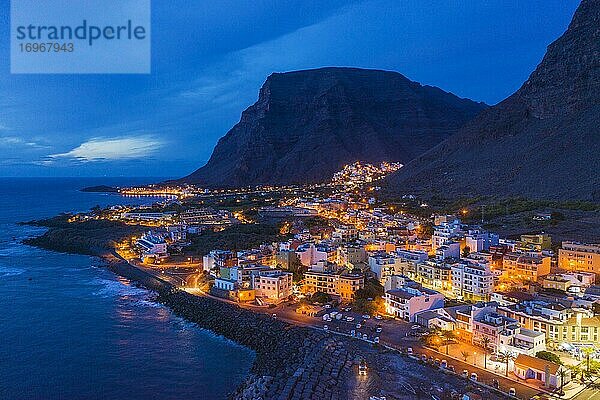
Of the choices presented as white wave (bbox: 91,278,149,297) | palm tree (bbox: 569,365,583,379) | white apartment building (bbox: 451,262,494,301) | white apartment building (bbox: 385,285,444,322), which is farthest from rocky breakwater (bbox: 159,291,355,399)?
white apartment building (bbox: 451,262,494,301)

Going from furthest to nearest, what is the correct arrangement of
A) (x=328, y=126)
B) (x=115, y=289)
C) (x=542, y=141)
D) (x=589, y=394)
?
(x=328, y=126), (x=542, y=141), (x=115, y=289), (x=589, y=394)

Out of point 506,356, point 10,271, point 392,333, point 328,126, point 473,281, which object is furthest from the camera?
point 328,126

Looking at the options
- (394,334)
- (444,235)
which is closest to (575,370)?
(394,334)

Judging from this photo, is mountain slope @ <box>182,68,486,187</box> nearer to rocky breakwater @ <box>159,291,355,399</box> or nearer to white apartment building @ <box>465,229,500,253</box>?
white apartment building @ <box>465,229,500,253</box>

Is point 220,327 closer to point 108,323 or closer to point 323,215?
point 108,323

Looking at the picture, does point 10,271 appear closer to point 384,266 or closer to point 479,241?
point 384,266

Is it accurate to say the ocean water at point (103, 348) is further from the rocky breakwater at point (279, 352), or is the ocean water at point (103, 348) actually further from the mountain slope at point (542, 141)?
the mountain slope at point (542, 141)

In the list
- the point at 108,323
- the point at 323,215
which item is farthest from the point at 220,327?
the point at 323,215
